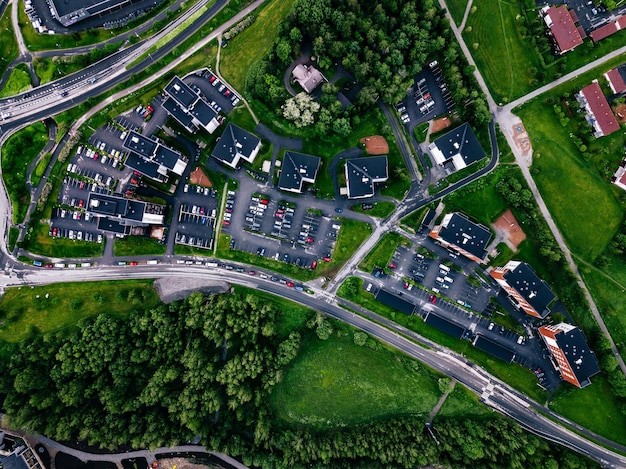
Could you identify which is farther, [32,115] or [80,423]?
[32,115]

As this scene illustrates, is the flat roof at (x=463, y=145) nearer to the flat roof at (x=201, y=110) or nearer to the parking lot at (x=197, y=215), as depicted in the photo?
the flat roof at (x=201, y=110)

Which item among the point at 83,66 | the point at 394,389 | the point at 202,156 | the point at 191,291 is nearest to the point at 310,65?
the point at 202,156

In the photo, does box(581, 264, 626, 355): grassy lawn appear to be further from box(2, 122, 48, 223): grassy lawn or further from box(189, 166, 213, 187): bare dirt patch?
box(2, 122, 48, 223): grassy lawn

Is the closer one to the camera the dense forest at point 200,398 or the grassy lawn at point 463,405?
the dense forest at point 200,398

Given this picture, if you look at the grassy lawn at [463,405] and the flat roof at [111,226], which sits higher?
the flat roof at [111,226]

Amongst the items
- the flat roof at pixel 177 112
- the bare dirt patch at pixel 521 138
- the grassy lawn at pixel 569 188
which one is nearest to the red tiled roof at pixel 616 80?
the grassy lawn at pixel 569 188

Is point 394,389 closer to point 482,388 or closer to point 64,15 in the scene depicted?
point 482,388
